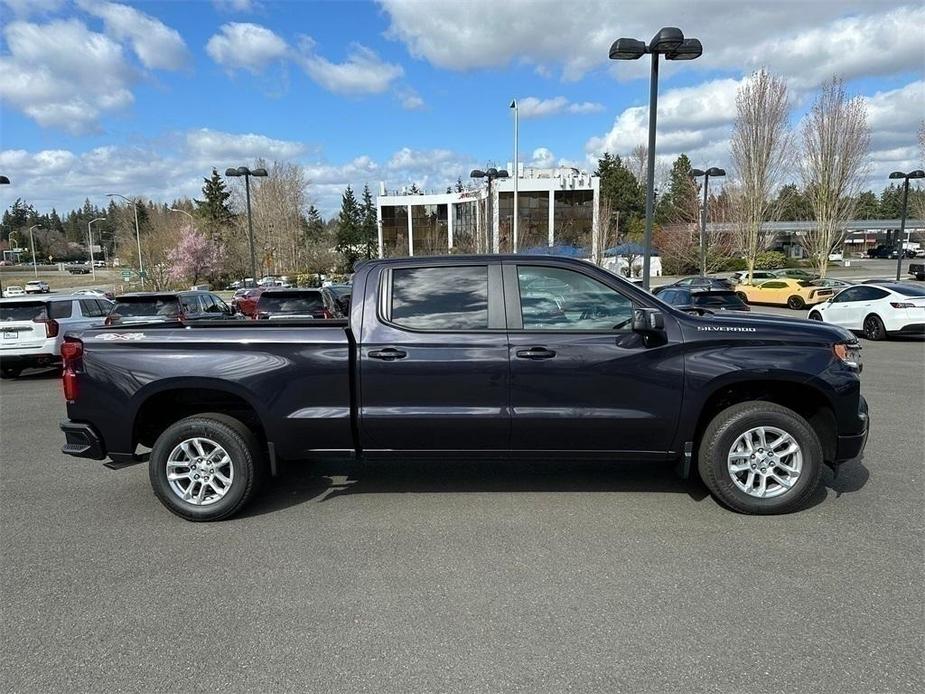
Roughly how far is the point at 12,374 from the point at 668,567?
554 inches

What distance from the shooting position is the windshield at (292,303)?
1345cm

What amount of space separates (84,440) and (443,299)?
113 inches

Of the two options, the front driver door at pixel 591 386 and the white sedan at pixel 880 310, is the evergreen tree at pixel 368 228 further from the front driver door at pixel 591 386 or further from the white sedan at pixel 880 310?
the front driver door at pixel 591 386

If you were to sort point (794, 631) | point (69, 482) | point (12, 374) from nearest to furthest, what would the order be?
1. point (794, 631)
2. point (69, 482)
3. point (12, 374)

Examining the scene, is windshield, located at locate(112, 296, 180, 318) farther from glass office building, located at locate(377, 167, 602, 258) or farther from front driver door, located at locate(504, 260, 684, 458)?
glass office building, located at locate(377, 167, 602, 258)

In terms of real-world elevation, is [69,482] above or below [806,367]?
below

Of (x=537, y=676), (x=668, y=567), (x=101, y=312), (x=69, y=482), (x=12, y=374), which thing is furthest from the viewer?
(x=101, y=312)

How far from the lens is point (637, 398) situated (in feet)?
14.1

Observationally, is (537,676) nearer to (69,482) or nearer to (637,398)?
(637,398)

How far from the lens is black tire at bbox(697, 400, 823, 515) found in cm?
426

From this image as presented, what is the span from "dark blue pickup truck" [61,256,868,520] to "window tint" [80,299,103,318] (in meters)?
10.3

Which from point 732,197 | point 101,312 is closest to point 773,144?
point 732,197

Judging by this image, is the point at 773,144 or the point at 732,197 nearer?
the point at 773,144

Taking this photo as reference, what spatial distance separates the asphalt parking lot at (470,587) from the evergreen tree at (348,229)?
69727 mm
